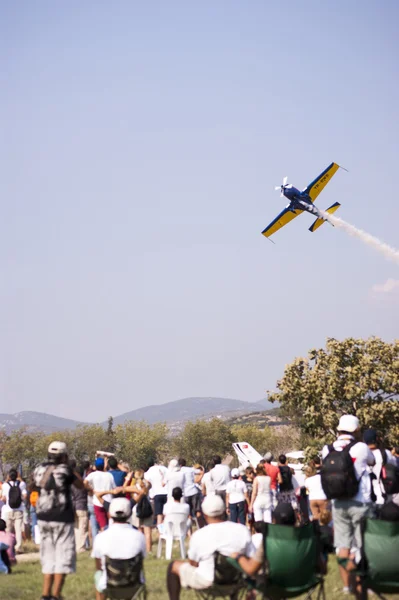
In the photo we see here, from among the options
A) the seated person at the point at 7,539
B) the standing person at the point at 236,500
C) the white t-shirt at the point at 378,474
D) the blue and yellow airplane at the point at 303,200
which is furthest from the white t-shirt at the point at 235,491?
the blue and yellow airplane at the point at 303,200

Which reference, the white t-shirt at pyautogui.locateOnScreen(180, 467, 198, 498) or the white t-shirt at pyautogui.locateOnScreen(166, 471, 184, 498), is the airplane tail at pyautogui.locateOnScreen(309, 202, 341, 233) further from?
the white t-shirt at pyautogui.locateOnScreen(166, 471, 184, 498)

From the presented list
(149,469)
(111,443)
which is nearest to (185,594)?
(149,469)

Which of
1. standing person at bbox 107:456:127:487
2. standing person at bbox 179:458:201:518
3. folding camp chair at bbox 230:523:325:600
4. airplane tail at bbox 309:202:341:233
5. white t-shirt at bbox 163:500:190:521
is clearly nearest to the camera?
folding camp chair at bbox 230:523:325:600

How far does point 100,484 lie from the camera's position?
13992 mm

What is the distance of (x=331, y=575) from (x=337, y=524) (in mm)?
2322

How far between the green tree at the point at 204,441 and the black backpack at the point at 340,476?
126498 mm

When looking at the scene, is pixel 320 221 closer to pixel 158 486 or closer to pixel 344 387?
pixel 344 387

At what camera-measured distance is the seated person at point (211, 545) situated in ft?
24.1

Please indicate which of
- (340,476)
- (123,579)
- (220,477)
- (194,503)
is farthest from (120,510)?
(194,503)

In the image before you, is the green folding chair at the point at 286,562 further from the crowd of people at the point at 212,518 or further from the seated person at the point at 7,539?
the seated person at the point at 7,539

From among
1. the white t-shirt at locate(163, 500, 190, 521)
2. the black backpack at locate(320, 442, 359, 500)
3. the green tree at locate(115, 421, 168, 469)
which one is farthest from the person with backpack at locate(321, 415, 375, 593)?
the green tree at locate(115, 421, 168, 469)

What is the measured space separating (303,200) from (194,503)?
2634 centimetres

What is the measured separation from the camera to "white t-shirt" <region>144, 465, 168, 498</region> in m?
16.8

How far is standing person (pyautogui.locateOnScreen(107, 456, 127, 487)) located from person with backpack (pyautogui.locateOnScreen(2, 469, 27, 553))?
8.08ft
